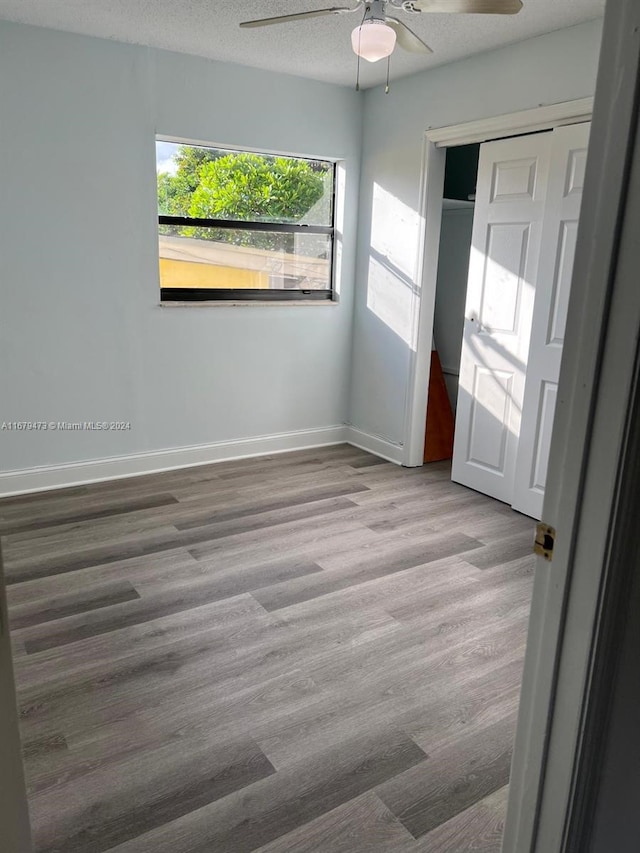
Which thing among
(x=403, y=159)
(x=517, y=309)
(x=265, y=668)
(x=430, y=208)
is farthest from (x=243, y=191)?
(x=265, y=668)

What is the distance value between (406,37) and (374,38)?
1.23ft

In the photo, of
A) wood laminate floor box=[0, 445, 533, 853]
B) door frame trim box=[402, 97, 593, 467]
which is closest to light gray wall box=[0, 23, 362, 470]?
wood laminate floor box=[0, 445, 533, 853]

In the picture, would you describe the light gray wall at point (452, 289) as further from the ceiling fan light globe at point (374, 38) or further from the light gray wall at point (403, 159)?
the ceiling fan light globe at point (374, 38)

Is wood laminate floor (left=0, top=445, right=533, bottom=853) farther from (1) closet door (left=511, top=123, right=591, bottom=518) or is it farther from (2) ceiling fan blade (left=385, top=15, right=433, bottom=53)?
(2) ceiling fan blade (left=385, top=15, right=433, bottom=53)

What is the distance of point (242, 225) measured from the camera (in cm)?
435

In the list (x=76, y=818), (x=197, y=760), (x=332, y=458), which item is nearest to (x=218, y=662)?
(x=197, y=760)

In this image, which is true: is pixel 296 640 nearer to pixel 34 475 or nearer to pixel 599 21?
pixel 34 475

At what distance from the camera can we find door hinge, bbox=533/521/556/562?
99 cm

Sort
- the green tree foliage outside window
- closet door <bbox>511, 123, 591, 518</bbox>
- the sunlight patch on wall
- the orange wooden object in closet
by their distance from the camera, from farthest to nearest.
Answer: the orange wooden object in closet, the sunlight patch on wall, the green tree foliage outside window, closet door <bbox>511, 123, 591, 518</bbox>

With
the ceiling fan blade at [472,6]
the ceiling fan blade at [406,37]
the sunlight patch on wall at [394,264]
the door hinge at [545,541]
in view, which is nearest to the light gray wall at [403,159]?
the sunlight patch on wall at [394,264]

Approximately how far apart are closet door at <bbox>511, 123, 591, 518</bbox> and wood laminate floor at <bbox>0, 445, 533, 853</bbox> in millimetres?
313

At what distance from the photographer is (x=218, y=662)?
2.34 metres

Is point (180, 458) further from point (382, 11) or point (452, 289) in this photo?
point (382, 11)

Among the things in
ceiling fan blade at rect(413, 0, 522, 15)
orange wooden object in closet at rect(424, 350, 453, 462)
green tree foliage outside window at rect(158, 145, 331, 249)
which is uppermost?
ceiling fan blade at rect(413, 0, 522, 15)
